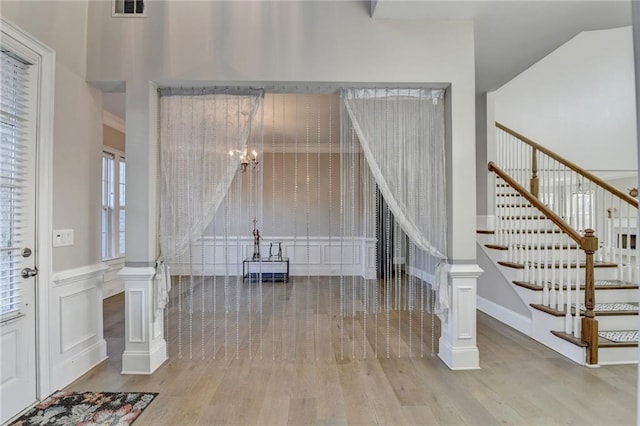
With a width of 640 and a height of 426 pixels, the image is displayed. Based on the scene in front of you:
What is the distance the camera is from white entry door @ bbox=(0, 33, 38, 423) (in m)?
2.06

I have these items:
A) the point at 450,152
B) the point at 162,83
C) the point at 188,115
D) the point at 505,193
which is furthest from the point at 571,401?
the point at 162,83

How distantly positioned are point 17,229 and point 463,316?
3.36 metres

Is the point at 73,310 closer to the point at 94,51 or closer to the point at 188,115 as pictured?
the point at 188,115

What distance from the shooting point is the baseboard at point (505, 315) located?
3.49m

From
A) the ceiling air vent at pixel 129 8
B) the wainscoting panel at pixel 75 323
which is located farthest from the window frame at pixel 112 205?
the ceiling air vent at pixel 129 8

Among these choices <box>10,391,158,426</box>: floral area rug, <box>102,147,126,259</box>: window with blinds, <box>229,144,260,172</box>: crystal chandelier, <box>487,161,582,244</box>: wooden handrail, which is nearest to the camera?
<box>10,391,158,426</box>: floral area rug

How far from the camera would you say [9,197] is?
213 centimetres

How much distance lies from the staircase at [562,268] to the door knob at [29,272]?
4.29m

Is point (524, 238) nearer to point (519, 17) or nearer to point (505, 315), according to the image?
point (505, 315)

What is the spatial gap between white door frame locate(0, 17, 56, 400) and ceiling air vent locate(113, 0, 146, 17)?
2.27ft

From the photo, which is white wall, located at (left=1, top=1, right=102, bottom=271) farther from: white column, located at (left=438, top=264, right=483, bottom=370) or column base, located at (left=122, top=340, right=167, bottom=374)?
white column, located at (left=438, top=264, right=483, bottom=370)

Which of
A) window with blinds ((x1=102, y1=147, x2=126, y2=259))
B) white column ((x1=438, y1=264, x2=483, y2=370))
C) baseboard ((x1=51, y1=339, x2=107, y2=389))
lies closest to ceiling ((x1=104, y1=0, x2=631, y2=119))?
white column ((x1=438, y1=264, x2=483, y2=370))

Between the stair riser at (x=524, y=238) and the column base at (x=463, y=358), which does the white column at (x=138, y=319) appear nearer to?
the column base at (x=463, y=358)

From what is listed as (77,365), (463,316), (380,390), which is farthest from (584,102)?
(77,365)
